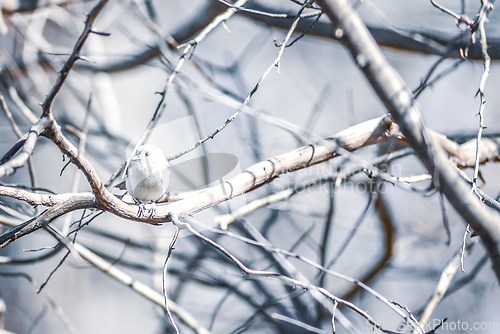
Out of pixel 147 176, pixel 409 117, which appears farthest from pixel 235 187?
pixel 409 117

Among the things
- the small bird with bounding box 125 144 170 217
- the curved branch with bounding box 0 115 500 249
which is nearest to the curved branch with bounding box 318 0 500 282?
the curved branch with bounding box 0 115 500 249

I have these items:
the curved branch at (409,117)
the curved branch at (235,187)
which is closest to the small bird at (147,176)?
the curved branch at (235,187)

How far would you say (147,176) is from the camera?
71cm

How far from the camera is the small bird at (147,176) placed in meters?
0.71

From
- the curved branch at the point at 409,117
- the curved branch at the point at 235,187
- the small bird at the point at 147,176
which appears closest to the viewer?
the curved branch at the point at 409,117

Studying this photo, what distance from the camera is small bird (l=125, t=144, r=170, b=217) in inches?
27.8

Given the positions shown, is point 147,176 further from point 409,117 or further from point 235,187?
point 409,117

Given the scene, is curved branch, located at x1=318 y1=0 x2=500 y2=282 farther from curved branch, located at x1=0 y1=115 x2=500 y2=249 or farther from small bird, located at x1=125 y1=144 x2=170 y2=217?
small bird, located at x1=125 y1=144 x2=170 y2=217

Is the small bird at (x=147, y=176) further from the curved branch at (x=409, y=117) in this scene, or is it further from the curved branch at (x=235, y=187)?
the curved branch at (x=409, y=117)

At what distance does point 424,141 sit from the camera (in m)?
0.41

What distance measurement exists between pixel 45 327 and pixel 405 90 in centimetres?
222

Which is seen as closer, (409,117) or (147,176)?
(409,117)

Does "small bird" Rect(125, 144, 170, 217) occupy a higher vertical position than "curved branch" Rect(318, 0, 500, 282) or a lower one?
higher

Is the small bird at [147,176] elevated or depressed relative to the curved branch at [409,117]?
elevated
